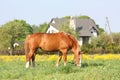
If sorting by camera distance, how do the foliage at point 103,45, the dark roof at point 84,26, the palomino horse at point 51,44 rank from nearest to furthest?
the palomino horse at point 51,44 → the foliage at point 103,45 → the dark roof at point 84,26

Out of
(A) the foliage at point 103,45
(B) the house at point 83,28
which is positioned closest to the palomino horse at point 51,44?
(A) the foliage at point 103,45

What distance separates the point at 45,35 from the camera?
19562mm

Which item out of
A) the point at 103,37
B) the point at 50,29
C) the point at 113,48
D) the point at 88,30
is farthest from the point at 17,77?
the point at 50,29

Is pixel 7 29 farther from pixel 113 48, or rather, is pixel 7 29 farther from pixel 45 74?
pixel 45 74

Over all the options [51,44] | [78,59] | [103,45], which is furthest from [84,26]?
[78,59]

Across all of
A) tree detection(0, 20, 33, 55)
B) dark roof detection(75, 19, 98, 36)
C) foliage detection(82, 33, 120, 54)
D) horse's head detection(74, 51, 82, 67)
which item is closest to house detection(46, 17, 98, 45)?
dark roof detection(75, 19, 98, 36)

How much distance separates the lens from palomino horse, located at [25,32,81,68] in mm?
19203

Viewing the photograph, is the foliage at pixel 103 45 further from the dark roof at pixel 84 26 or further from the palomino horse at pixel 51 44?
the palomino horse at pixel 51 44

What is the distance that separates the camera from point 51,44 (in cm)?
1950

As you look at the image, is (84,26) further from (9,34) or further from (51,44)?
(51,44)

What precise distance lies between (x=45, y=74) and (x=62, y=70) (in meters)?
0.87

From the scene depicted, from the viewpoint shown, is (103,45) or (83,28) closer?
(103,45)

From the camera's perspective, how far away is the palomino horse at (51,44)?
19203mm

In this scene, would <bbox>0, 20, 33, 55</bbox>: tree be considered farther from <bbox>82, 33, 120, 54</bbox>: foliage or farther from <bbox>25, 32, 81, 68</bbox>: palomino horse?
<bbox>25, 32, 81, 68</bbox>: palomino horse
